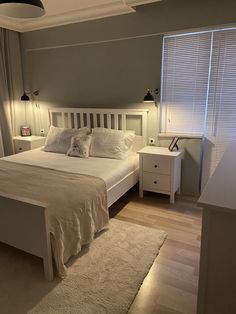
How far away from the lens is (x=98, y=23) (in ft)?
11.5

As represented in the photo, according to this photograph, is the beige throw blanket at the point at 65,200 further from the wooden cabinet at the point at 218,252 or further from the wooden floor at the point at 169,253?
the wooden cabinet at the point at 218,252

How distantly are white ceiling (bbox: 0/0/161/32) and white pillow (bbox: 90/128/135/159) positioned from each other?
1.60 m

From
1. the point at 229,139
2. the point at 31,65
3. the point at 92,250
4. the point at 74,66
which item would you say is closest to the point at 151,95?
the point at 229,139

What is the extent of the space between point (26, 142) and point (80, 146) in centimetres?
127

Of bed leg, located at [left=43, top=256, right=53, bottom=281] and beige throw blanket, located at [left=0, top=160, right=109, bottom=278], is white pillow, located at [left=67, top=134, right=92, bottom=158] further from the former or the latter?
bed leg, located at [left=43, top=256, right=53, bottom=281]

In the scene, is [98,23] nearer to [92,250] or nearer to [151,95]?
[151,95]

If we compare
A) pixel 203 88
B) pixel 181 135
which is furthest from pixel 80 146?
pixel 203 88

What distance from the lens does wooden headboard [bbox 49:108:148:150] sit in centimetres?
351

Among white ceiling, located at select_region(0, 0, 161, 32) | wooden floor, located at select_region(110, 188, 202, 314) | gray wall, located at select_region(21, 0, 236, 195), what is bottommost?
wooden floor, located at select_region(110, 188, 202, 314)

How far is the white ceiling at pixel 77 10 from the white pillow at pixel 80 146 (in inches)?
60.1

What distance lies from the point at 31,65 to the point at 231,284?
4.31 m

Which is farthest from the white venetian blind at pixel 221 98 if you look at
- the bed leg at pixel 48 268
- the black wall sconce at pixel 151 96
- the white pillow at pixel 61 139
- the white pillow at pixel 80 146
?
the bed leg at pixel 48 268

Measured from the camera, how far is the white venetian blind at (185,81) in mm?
3029

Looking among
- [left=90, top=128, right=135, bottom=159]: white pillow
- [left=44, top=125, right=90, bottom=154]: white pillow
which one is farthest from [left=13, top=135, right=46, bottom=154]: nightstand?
[left=90, top=128, right=135, bottom=159]: white pillow
